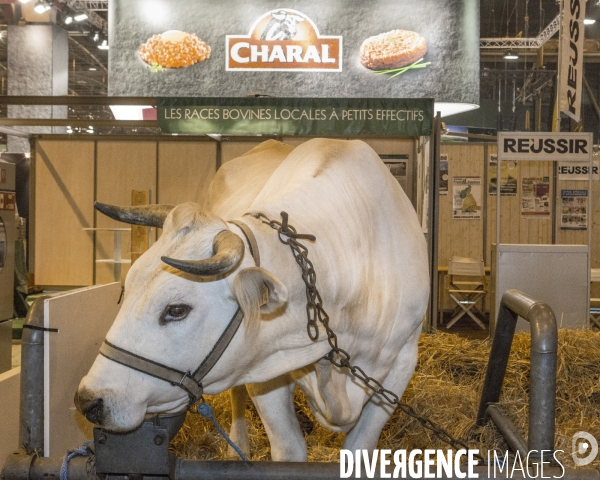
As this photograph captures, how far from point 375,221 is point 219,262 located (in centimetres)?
136

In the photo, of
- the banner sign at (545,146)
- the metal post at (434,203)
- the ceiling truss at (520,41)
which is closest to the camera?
the metal post at (434,203)

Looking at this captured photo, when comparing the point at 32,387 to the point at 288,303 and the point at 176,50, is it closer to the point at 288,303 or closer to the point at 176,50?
the point at 288,303

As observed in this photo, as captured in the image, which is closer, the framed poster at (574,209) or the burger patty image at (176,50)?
the framed poster at (574,209)

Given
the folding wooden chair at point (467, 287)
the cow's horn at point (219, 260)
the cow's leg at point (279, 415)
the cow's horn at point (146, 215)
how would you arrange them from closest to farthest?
1. the cow's horn at point (219, 260)
2. the cow's horn at point (146, 215)
3. the cow's leg at point (279, 415)
4. the folding wooden chair at point (467, 287)

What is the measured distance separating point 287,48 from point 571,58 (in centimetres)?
553

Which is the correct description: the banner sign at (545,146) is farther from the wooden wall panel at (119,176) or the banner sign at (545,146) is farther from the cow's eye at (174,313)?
the cow's eye at (174,313)

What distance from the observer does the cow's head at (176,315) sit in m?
2.03

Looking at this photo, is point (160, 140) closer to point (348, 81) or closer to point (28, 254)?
point (28, 254)

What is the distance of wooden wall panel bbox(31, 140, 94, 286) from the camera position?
10055 millimetres

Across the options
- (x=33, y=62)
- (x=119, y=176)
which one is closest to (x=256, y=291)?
(x=119, y=176)

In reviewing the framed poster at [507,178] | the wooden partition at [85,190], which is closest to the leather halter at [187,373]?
the wooden partition at [85,190]

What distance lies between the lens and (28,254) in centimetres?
1012

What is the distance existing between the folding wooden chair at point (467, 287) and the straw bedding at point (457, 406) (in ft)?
13.1

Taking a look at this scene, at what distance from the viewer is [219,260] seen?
1945 mm
